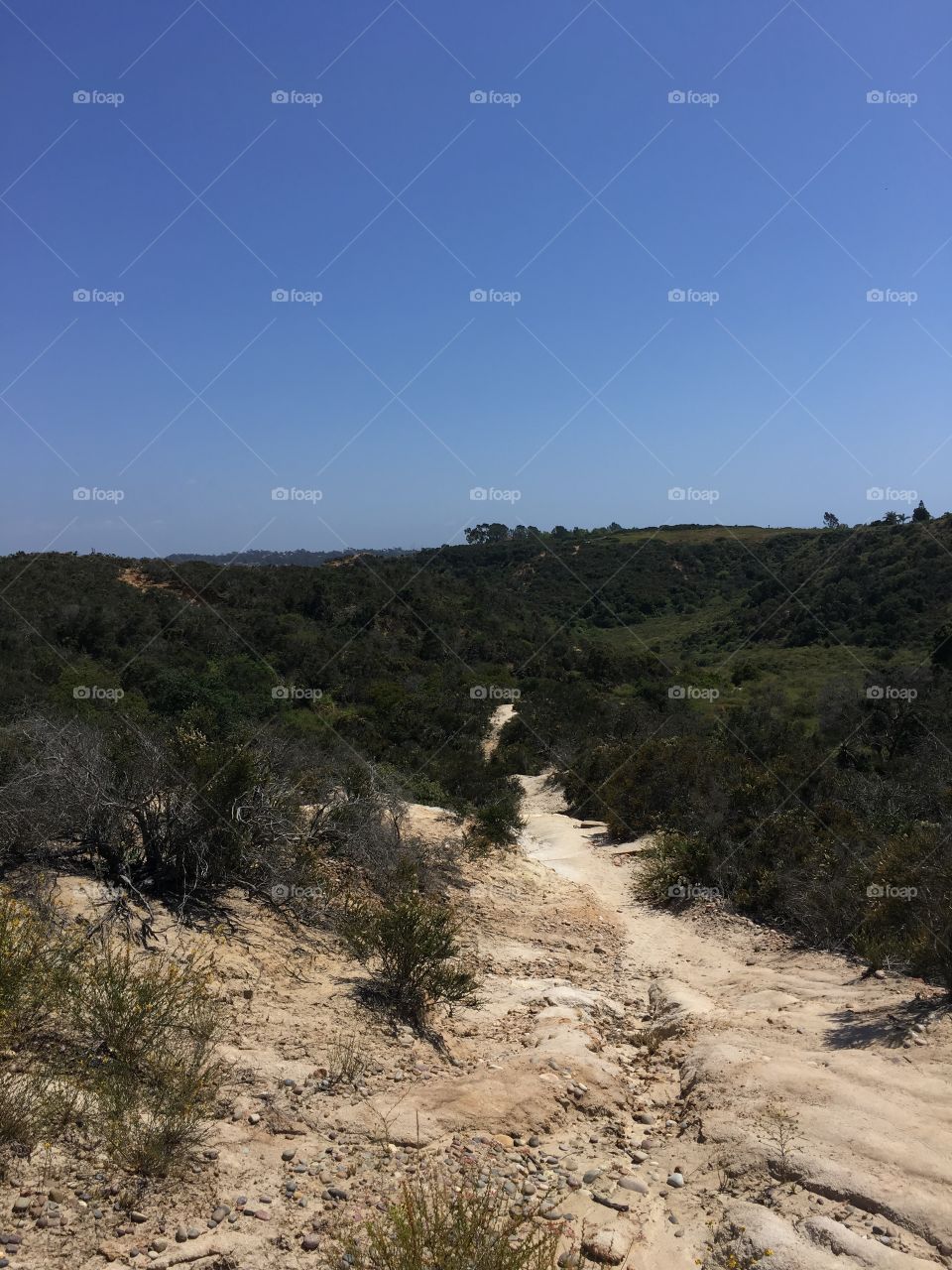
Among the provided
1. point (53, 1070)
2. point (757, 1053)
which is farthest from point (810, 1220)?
point (53, 1070)

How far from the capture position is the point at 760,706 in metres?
24.6

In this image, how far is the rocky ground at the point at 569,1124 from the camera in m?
3.29

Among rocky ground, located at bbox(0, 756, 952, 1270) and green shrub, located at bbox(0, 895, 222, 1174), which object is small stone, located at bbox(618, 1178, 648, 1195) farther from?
green shrub, located at bbox(0, 895, 222, 1174)

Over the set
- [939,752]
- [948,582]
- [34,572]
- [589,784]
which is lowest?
[589,784]

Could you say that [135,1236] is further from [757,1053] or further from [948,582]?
[948,582]

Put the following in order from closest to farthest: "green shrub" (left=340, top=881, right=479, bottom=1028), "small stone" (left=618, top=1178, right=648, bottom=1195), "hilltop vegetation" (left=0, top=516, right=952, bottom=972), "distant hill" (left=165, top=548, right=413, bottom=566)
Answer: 1. "small stone" (left=618, top=1178, right=648, bottom=1195)
2. "green shrub" (left=340, top=881, right=479, bottom=1028)
3. "hilltop vegetation" (left=0, top=516, right=952, bottom=972)
4. "distant hill" (left=165, top=548, right=413, bottom=566)

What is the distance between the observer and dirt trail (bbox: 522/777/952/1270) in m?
3.48

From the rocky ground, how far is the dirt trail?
15 mm

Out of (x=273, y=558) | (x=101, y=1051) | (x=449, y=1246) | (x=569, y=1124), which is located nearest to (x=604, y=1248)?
(x=449, y=1246)

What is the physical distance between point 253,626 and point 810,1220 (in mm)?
30014

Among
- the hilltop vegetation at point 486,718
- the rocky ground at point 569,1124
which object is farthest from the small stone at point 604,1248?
the hilltop vegetation at point 486,718

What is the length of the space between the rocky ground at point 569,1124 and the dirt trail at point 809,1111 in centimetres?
1

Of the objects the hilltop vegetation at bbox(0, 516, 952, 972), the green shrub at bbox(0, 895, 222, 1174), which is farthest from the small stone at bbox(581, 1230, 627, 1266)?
the hilltop vegetation at bbox(0, 516, 952, 972)

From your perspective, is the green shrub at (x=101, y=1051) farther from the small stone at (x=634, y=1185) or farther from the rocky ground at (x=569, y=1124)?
the small stone at (x=634, y=1185)
